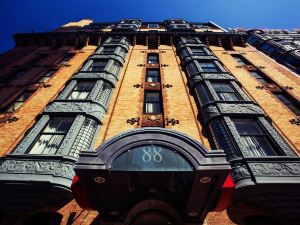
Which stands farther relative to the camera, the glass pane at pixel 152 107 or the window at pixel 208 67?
the window at pixel 208 67

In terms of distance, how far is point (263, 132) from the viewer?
11.2 meters

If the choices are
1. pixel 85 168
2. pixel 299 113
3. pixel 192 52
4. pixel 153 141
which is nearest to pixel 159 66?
pixel 192 52

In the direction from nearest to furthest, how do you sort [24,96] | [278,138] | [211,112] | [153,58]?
[278,138] → [211,112] → [24,96] → [153,58]

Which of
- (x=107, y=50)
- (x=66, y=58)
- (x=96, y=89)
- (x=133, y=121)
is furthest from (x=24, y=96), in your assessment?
(x=133, y=121)

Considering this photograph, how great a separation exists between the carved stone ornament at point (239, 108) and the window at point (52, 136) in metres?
7.69

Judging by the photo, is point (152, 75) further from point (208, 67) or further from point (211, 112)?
point (211, 112)

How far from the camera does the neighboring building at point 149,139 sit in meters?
6.72

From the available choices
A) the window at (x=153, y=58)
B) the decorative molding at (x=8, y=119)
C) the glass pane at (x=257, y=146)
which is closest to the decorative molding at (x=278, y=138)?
the glass pane at (x=257, y=146)

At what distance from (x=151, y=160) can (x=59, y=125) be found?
6.83 metres

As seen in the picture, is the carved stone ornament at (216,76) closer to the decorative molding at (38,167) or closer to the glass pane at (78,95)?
the glass pane at (78,95)

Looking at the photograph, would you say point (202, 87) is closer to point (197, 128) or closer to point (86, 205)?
point (197, 128)

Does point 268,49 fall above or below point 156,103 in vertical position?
above

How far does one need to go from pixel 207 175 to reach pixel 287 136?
736 cm

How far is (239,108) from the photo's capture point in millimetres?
12414
